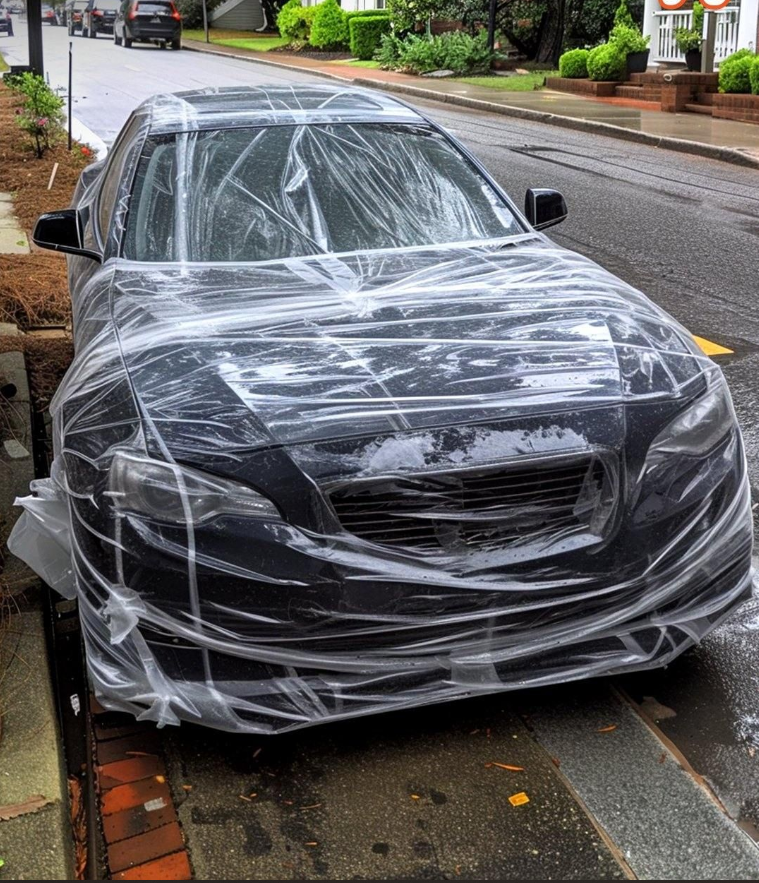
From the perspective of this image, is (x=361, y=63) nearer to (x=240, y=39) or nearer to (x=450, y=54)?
(x=450, y=54)

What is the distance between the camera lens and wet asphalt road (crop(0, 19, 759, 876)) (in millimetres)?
2979

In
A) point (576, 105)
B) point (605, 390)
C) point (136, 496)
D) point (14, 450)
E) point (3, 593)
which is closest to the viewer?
point (136, 496)

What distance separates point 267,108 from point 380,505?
98.9 inches

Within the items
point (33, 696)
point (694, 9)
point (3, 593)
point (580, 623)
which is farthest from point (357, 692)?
point (694, 9)

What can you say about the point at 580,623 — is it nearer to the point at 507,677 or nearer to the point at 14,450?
the point at 507,677

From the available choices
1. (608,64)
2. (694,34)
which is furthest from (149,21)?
(694,34)

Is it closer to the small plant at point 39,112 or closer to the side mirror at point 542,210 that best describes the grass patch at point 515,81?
the small plant at point 39,112

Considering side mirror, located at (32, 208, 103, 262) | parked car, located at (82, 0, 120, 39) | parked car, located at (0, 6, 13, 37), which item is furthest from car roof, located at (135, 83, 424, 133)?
parked car, located at (82, 0, 120, 39)

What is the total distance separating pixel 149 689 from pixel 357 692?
0.52 meters

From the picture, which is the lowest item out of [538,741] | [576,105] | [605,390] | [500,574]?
[538,741]

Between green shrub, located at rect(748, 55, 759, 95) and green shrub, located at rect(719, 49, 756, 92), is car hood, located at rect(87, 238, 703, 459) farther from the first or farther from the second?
green shrub, located at rect(719, 49, 756, 92)

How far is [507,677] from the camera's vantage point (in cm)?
292

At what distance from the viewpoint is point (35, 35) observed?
46.4ft

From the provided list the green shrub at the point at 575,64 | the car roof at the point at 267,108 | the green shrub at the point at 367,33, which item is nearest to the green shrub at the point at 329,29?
the green shrub at the point at 367,33
